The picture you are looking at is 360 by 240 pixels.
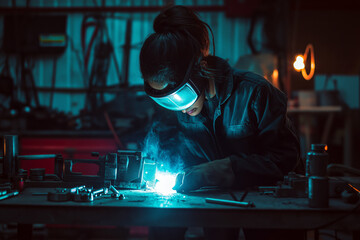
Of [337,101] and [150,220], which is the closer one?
[150,220]

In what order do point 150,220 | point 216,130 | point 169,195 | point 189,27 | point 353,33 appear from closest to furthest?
1. point 150,220
2. point 169,195
3. point 189,27
4. point 216,130
5. point 353,33

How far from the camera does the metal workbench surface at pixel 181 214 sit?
4.35ft

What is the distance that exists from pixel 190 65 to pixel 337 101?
3.76 meters

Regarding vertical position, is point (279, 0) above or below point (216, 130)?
above

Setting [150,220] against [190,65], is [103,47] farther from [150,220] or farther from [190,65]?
[150,220]

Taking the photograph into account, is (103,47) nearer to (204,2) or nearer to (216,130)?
(204,2)

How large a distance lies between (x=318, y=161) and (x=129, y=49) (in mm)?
4606

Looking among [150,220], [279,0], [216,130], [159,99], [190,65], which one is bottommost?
[150,220]

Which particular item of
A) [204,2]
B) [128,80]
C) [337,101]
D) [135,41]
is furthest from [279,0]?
[128,80]

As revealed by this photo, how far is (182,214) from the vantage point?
4.42 feet

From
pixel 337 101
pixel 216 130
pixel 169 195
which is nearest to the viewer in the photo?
pixel 169 195

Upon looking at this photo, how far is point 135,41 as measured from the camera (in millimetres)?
5559

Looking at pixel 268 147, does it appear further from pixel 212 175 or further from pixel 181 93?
pixel 181 93

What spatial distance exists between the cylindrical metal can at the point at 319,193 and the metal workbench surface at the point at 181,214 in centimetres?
4
